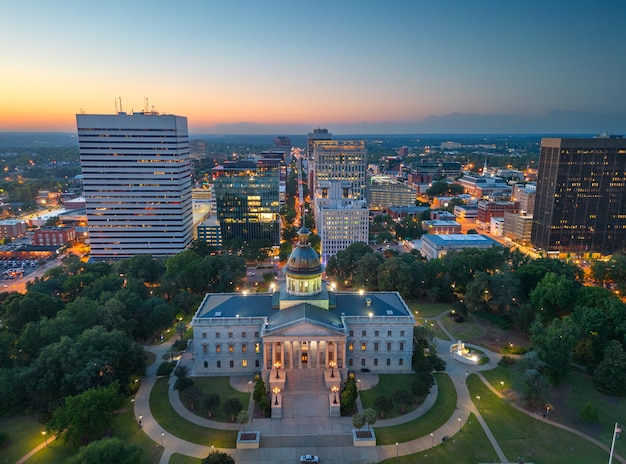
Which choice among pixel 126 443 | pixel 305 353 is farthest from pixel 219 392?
pixel 126 443

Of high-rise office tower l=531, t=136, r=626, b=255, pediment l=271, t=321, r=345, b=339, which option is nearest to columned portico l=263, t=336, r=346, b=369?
pediment l=271, t=321, r=345, b=339

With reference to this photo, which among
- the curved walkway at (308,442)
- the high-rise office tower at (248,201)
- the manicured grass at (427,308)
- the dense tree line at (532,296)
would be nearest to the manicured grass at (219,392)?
the curved walkway at (308,442)

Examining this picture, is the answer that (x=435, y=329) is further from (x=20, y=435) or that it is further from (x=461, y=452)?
(x=20, y=435)

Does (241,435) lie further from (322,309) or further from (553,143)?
(553,143)

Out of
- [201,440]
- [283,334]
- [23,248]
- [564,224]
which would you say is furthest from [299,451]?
[23,248]

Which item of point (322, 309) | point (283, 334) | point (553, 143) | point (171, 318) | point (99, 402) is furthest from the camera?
point (553, 143)

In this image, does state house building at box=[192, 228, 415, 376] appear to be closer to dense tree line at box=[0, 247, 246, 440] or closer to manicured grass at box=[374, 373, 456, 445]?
manicured grass at box=[374, 373, 456, 445]
